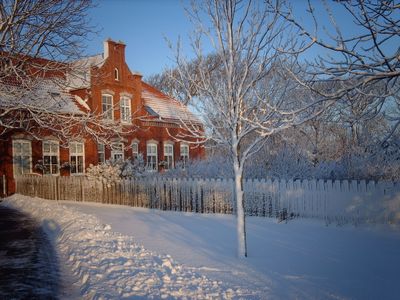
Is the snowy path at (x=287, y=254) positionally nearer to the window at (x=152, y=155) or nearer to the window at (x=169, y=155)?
the window at (x=152, y=155)

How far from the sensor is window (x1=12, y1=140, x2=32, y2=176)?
18.9m

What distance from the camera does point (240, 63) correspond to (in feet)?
24.6

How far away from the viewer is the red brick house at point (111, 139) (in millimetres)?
18906

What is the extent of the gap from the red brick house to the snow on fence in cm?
261

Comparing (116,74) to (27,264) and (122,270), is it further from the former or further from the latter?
(122,270)

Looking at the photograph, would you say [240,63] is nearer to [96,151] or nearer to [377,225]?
[377,225]

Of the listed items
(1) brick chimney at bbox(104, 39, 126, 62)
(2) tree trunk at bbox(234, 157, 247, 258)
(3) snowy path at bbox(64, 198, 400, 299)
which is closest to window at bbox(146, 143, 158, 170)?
Result: (1) brick chimney at bbox(104, 39, 126, 62)

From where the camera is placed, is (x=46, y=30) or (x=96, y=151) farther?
(x=96, y=151)

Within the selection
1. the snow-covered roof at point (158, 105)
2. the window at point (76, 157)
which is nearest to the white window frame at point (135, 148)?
the snow-covered roof at point (158, 105)

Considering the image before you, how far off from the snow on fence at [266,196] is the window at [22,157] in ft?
12.7

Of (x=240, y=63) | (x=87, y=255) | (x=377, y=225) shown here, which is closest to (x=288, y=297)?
(x=87, y=255)

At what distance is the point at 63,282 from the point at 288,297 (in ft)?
12.1

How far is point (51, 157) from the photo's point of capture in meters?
20.6

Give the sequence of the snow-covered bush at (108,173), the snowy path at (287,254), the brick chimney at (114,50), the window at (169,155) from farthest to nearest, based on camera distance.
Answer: the window at (169,155) → the brick chimney at (114,50) → the snow-covered bush at (108,173) → the snowy path at (287,254)
